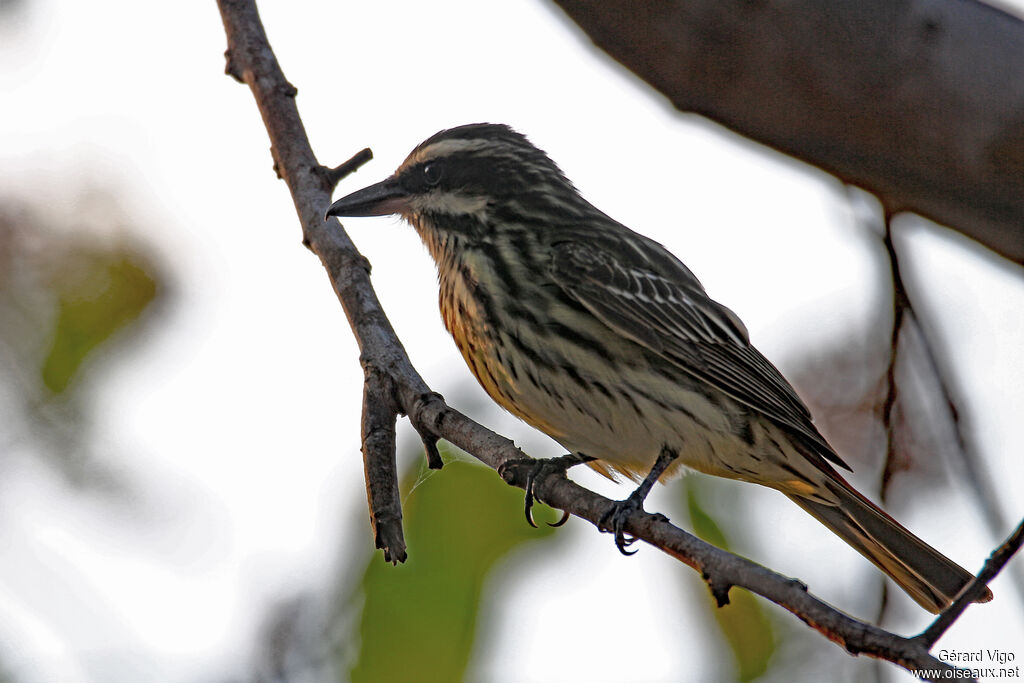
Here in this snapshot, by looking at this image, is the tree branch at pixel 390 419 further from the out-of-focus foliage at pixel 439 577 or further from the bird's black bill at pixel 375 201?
the out-of-focus foliage at pixel 439 577

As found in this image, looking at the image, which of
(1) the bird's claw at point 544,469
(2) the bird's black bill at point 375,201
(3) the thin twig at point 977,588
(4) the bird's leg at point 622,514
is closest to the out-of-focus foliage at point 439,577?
(1) the bird's claw at point 544,469

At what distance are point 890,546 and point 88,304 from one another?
355cm

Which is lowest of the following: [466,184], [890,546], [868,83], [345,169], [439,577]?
[890,546]

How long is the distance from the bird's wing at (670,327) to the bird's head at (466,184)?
1.45ft

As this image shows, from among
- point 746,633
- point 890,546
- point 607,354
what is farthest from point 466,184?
point 890,546

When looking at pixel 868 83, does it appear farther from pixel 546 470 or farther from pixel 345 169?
pixel 345 169

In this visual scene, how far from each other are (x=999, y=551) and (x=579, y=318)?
2.42m

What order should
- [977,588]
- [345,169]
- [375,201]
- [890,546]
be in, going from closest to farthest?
[977,588]
[345,169]
[890,546]
[375,201]

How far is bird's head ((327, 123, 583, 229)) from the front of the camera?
5168 millimetres

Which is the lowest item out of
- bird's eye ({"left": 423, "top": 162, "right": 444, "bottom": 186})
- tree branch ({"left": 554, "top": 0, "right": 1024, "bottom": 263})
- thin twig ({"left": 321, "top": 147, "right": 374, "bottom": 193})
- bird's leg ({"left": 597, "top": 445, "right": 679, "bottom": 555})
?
bird's leg ({"left": 597, "top": 445, "right": 679, "bottom": 555})

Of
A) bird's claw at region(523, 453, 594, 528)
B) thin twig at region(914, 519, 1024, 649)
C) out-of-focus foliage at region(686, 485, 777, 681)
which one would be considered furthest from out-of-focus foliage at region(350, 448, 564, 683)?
thin twig at region(914, 519, 1024, 649)

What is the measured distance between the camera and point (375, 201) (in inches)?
202

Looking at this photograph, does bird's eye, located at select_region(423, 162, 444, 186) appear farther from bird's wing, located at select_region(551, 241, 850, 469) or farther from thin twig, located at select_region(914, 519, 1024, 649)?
thin twig, located at select_region(914, 519, 1024, 649)

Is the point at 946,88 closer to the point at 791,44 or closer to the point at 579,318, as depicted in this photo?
the point at 791,44
